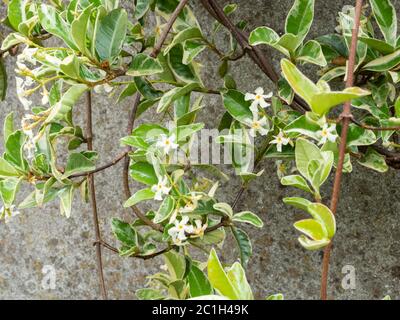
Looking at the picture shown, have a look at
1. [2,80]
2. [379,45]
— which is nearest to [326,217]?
[379,45]

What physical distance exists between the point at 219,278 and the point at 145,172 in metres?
0.32

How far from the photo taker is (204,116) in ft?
4.81

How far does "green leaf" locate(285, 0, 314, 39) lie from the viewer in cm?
107

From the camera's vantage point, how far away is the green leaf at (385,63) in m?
1.09

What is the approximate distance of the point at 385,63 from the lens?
1099 mm

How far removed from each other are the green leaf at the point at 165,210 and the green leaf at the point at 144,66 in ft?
0.67

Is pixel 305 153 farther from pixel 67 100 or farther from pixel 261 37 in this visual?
pixel 67 100

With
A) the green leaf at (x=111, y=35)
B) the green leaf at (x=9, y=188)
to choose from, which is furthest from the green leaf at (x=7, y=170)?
the green leaf at (x=111, y=35)

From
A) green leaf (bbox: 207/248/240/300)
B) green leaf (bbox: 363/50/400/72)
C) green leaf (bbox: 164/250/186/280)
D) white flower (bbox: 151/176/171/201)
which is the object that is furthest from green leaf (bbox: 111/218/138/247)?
green leaf (bbox: 363/50/400/72)

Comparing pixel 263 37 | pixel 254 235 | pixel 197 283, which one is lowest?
pixel 254 235

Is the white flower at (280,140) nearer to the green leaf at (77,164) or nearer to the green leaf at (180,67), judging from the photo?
the green leaf at (180,67)
